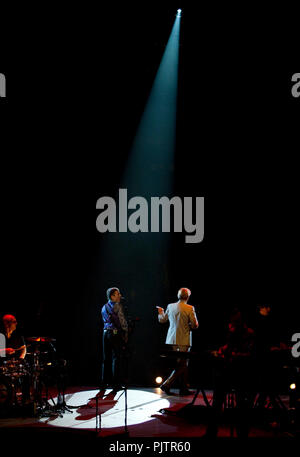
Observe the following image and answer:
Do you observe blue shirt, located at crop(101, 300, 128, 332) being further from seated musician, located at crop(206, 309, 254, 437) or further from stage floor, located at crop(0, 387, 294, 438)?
seated musician, located at crop(206, 309, 254, 437)

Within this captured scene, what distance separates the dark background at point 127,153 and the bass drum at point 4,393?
237 cm

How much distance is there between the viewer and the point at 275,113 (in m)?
10.1

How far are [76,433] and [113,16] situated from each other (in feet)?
27.4

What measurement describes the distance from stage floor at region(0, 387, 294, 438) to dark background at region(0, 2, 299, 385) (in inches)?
83.1

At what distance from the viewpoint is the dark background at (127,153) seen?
892 centimetres

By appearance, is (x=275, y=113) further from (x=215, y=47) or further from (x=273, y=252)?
(x=273, y=252)

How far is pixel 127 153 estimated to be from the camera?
1021 cm

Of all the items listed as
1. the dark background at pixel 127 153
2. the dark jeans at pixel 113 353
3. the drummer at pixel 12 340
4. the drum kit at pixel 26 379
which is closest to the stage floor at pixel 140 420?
the drum kit at pixel 26 379

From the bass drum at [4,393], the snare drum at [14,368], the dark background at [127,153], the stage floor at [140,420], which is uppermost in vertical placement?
the dark background at [127,153]

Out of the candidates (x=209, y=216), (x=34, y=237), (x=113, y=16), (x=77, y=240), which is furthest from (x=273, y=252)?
(x=113, y=16)

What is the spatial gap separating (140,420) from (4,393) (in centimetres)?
205

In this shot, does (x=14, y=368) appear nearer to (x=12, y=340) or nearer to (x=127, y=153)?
(x=12, y=340)

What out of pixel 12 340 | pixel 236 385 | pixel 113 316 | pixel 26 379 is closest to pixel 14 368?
pixel 26 379

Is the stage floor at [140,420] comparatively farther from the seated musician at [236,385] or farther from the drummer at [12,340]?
the drummer at [12,340]
